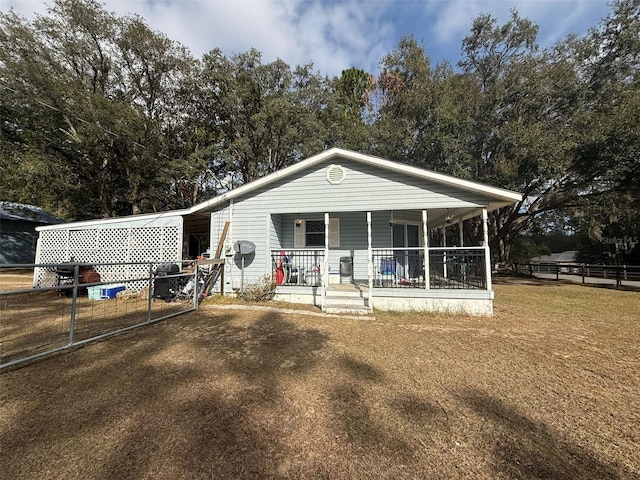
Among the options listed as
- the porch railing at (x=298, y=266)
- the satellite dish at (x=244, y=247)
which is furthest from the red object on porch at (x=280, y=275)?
the satellite dish at (x=244, y=247)

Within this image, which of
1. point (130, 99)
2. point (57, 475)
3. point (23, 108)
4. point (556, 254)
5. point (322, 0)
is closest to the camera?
point (57, 475)

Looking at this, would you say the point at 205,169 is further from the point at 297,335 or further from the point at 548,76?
the point at 548,76

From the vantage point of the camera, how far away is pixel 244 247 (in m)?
8.68

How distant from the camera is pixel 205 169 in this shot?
58.2 ft

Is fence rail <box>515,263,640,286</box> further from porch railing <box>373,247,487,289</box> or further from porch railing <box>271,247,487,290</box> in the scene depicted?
porch railing <box>271,247,487,290</box>

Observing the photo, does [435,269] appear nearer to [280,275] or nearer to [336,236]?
[336,236]

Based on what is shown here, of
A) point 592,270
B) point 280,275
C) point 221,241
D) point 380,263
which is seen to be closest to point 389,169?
point 380,263

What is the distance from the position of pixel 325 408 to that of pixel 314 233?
726 cm

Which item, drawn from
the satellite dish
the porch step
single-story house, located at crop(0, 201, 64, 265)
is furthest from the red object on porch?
single-story house, located at crop(0, 201, 64, 265)

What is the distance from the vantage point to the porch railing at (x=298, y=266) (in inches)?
344

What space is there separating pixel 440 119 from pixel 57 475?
17.1 metres

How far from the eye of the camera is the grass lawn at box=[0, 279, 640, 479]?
2.16 metres

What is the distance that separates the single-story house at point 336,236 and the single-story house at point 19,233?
1195 centimetres

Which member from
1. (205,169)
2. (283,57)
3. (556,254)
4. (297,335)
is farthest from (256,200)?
(556,254)
